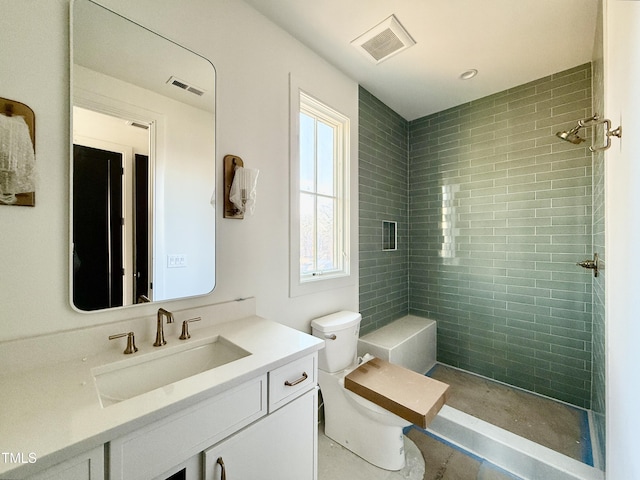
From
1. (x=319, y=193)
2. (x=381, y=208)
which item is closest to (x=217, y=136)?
(x=319, y=193)

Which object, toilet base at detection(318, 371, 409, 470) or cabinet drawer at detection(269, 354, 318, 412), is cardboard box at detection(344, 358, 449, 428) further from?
cabinet drawer at detection(269, 354, 318, 412)

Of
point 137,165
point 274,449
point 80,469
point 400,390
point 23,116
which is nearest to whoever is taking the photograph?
point 80,469

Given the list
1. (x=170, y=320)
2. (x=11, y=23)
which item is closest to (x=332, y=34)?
(x=11, y=23)

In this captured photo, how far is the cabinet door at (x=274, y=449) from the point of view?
0.83 m

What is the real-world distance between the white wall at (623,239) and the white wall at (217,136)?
146 cm

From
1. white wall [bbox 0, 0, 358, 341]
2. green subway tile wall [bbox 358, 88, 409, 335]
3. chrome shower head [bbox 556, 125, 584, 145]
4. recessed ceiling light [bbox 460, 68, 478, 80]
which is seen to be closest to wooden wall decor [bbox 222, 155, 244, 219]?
white wall [bbox 0, 0, 358, 341]

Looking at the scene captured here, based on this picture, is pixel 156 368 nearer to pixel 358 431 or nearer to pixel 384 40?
pixel 358 431

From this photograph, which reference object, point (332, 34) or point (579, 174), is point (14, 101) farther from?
point (579, 174)

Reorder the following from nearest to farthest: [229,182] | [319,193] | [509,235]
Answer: [229,182], [319,193], [509,235]

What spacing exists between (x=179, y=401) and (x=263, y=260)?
35.5 inches

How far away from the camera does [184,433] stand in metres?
0.74

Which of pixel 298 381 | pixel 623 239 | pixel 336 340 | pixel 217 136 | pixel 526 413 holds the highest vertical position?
pixel 217 136

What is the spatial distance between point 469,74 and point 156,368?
9.51ft

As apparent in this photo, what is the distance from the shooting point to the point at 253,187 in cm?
139
